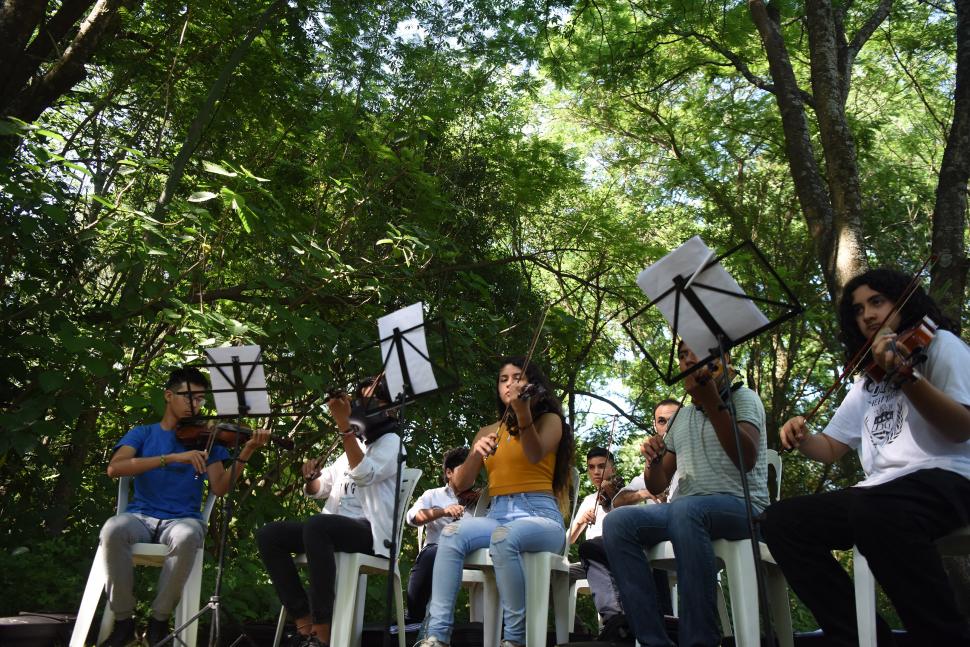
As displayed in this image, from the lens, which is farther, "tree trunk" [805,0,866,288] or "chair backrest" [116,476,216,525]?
"tree trunk" [805,0,866,288]

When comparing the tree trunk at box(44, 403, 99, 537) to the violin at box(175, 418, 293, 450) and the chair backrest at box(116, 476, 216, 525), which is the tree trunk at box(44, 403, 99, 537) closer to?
the chair backrest at box(116, 476, 216, 525)

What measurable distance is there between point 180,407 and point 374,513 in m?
1.14

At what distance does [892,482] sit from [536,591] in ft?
4.85

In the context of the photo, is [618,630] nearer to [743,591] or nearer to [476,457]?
[743,591]


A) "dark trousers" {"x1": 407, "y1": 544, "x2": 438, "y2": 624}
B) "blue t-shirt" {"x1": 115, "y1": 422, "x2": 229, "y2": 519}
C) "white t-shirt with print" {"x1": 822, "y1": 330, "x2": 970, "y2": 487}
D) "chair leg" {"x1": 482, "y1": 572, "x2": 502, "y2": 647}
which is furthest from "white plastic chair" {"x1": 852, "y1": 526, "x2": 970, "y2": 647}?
"blue t-shirt" {"x1": 115, "y1": 422, "x2": 229, "y2": 519}

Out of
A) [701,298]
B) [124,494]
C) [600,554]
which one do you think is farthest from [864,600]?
[124,494]

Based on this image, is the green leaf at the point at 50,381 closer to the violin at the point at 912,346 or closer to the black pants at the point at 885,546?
the black pants at the point at 885,546

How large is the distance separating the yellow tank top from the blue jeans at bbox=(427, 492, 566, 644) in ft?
0.12

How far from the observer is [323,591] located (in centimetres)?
361

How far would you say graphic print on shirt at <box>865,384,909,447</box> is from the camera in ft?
9.00

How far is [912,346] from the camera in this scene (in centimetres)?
245

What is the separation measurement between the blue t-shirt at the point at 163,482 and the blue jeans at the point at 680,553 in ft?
6.69

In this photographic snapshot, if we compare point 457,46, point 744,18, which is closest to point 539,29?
point 457,46

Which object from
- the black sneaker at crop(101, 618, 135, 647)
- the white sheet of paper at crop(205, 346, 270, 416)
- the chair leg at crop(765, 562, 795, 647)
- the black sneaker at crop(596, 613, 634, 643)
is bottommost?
the black sneaker at crop(101, 618, 135, 647)
